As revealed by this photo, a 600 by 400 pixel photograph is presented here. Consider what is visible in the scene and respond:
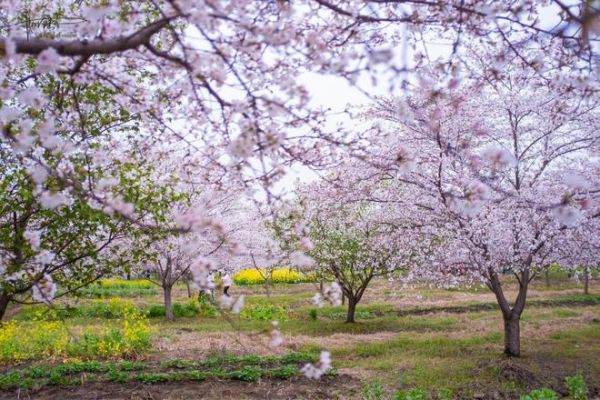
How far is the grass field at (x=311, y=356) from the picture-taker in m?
7.35

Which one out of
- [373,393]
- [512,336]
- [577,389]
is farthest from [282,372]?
[512,336]

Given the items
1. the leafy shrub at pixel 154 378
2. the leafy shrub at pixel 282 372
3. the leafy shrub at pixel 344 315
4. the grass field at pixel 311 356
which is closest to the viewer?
the grass field at pixel 311 356

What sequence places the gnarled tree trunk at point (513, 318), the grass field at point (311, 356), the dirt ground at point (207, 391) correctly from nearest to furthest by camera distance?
the dirt ground at point (207, 391) → the grass field at point (311, 356) → the gnarled tree trunk at point (513, 318)

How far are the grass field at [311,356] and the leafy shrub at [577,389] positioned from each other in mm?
409

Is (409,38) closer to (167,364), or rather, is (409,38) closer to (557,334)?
(167,364)

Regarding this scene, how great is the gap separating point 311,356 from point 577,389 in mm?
4218

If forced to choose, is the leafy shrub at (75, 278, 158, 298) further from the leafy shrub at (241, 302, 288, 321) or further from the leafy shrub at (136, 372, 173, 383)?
the leafy shrub at (136, 372, 173, 383)

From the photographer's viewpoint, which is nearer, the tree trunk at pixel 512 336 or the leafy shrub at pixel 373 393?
the leafy shrub at pixel 373 393

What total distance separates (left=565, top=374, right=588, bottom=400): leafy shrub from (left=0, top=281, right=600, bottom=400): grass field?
409mm

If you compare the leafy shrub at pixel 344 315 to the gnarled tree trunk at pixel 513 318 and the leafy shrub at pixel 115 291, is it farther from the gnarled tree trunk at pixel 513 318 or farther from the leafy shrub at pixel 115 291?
the leafy shrub at pixel 115 291

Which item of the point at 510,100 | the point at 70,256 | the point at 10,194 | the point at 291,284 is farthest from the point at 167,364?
the point at 291,284

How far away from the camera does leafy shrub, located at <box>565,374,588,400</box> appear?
654cm

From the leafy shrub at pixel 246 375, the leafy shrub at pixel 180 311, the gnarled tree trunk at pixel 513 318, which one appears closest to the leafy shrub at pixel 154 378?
the leafy shrub at pixel 246 375

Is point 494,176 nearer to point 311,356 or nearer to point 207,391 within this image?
point 311,356
